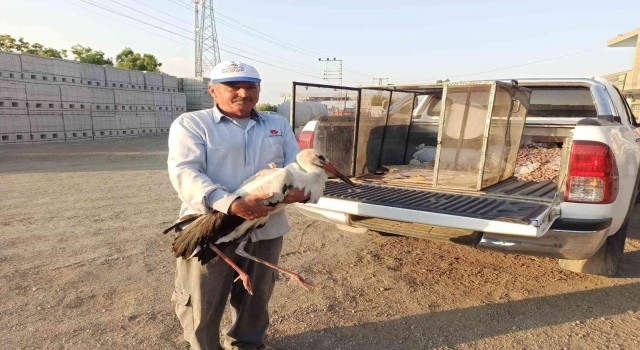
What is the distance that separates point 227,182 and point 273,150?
345mm

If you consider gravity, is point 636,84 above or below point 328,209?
above

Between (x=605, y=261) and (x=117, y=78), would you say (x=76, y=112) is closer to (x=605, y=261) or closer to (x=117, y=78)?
(x=117, y=78)

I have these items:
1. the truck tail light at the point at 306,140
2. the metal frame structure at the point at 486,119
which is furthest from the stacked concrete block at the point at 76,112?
the metal frame structure at the point at 486,119

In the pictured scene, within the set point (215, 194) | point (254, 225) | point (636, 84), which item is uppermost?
point (636, 84)

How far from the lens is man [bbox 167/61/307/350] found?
2.05 meters

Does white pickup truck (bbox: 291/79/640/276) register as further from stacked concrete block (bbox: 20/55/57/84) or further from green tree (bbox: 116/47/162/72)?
green tree (bbox: 116/47/162/72)

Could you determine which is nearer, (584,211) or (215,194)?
(215,194)

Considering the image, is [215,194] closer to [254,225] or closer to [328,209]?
[254,225]

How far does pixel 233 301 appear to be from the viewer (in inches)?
104

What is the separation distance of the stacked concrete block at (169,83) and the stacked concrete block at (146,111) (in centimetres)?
123

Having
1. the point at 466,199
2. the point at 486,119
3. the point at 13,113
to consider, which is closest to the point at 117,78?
the point at 13,113

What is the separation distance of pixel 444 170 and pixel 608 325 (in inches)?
75.3

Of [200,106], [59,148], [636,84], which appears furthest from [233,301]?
[200,106]

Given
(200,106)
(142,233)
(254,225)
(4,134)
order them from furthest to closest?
(200,106) < (4,134) < (142,233) < (254,225)
